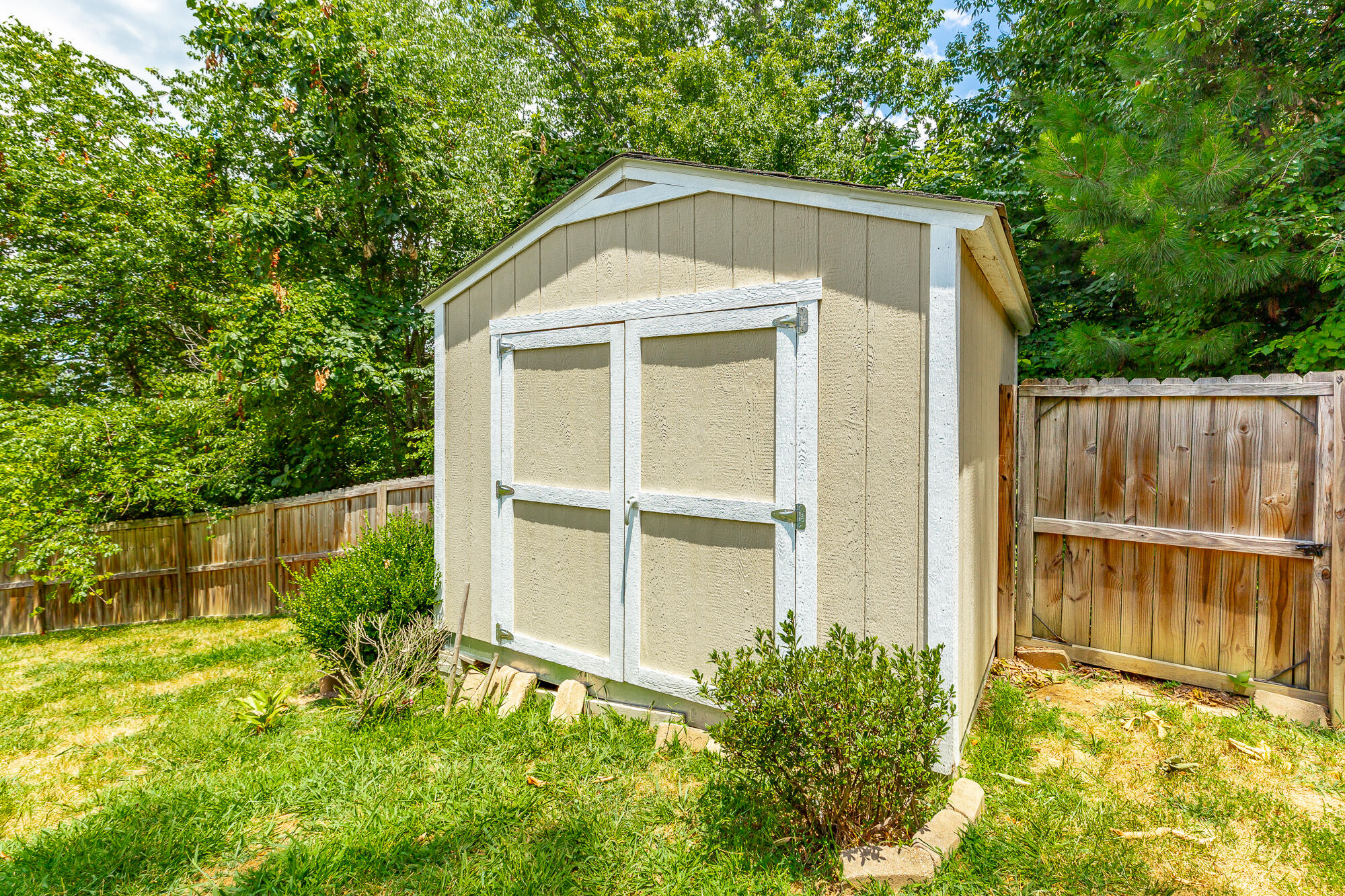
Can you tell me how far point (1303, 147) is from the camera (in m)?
3.96

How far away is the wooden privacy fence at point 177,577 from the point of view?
6.72 meters

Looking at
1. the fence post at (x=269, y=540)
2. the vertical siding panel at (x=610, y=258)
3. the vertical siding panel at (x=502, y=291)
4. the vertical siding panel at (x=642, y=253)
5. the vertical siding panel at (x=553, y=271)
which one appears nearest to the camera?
the vertical siding panel at (x=642, y=253)

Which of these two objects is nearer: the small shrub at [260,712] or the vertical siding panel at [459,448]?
the small shrub at [260,712]

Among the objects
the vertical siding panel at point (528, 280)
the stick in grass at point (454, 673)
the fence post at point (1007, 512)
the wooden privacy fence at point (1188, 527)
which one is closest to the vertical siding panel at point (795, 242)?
the vertical siding panel at point (528, 280)

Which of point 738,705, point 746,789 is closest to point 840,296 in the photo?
point 738,705

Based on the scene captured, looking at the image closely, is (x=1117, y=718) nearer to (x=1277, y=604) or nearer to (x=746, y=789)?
(x=1277, y=604)

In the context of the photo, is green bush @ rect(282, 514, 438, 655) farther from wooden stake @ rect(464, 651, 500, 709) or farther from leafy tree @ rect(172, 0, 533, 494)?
leafy tree @ rect(172, 0, 533, 494)

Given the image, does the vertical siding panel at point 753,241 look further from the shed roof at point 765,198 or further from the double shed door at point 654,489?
the double shed door at point 654,489

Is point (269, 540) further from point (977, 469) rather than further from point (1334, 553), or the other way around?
point (1334, 553)

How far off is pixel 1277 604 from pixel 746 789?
3.17 m

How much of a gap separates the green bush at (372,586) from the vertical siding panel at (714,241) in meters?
2.82

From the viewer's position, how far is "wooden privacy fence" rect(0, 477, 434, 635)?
6.72 metres

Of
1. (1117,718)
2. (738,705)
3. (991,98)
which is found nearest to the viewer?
(738,705)

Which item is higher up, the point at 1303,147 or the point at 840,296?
the point at 1303,147
